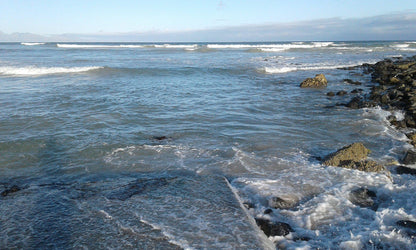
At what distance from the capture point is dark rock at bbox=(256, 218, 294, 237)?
3.99 m

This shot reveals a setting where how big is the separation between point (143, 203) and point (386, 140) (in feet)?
22.0

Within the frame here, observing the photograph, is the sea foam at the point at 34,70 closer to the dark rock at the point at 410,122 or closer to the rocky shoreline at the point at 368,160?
the rocky shoreline at the point at 368,160

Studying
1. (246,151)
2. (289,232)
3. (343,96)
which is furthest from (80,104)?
(343,96)

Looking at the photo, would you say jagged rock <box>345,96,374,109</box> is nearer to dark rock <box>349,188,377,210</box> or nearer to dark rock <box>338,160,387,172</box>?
dark rock <box>338,160,387,172</box>

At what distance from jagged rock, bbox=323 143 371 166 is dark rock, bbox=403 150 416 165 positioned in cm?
80

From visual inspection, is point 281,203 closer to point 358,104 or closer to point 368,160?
point 368,160

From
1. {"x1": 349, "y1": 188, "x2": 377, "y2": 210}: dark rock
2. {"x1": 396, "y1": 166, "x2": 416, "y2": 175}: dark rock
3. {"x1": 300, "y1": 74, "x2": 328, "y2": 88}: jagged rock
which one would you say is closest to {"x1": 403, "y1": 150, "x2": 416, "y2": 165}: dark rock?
{"x1": 396, "y1": 166, "x2": 416, "y2": 175}: dark rock

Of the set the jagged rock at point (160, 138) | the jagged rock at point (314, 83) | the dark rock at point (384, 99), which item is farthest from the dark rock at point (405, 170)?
the jagged rock at point (314, 83)

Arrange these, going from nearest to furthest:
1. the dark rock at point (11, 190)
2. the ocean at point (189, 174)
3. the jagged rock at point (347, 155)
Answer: the ocean at point (189, 174) → the dark rock at point (11, 190) → the jagged rock at point (347, 155)

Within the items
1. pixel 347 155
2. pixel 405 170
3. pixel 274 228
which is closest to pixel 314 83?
pixel 347 155

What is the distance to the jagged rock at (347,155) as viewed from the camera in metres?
6.21

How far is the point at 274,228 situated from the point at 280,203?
2.57ft

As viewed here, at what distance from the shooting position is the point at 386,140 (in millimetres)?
7844

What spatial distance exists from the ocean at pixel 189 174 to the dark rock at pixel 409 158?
0.17 meters
